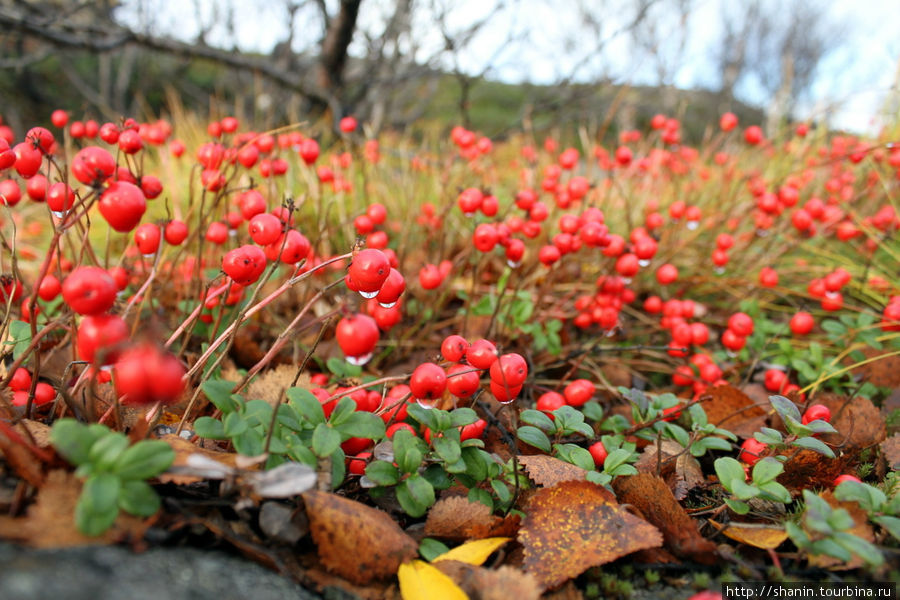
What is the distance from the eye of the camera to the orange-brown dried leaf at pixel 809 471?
4.84 ft

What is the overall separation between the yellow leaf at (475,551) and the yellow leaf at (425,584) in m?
0.05

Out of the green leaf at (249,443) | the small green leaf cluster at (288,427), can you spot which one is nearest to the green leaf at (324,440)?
the small green leaf cluster at (288,427)

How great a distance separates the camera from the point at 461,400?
1719 millimetres

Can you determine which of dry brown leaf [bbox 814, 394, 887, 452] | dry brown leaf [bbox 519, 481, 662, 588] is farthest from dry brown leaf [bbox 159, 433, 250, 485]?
dry brown leaf [bbox 814, 394, 887, 452]

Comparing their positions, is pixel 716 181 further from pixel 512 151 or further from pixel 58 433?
pixel 58 433

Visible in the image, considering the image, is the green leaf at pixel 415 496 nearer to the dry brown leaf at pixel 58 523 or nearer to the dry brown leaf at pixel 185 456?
the dry brown leaf at pixel 185 456

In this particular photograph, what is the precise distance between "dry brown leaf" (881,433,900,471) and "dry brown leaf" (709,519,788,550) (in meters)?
0.60

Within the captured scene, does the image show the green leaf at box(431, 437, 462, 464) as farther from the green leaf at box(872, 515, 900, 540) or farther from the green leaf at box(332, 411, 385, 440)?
the green leaf at box(872, 515, 900, 540)

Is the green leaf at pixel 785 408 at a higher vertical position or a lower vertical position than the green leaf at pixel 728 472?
higher

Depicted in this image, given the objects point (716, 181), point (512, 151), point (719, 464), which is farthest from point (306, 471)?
point (512, 151)

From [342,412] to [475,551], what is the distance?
0.40 m

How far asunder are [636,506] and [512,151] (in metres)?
6.87

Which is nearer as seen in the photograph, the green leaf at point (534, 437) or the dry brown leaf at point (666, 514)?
the dry brown leaf at point (666, 514)

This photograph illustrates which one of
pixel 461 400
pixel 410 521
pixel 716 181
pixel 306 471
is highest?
pixel 716 181
